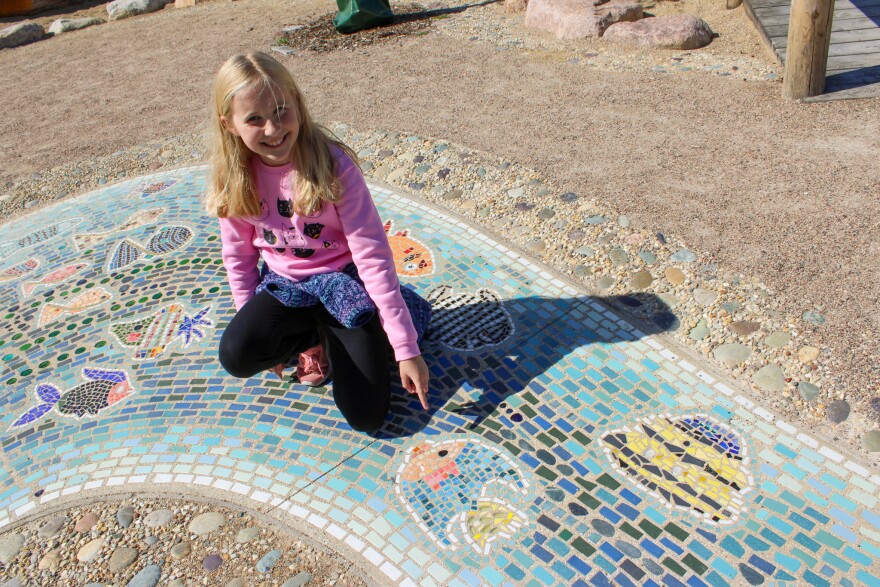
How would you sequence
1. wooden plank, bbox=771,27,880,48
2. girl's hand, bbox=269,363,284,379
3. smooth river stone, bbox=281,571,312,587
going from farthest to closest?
wooden plank, bbox=771,27,880,48, girl's hand, bbox=269,363,284,379, smooth river stone, bbox=281,571,312,587

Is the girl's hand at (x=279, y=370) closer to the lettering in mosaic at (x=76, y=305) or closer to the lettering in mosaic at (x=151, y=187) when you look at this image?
the lettering in mosaic at (x=76, y=305)

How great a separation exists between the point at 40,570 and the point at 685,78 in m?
4.87

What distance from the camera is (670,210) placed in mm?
3895

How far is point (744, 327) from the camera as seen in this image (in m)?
3.12

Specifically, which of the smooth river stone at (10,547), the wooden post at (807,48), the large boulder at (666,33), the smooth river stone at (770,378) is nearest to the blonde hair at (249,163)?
the smooth river stone at (10,547)

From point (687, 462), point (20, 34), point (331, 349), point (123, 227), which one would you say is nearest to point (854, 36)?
point (687, 462)

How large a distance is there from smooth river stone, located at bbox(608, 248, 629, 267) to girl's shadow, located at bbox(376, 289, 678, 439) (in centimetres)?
24

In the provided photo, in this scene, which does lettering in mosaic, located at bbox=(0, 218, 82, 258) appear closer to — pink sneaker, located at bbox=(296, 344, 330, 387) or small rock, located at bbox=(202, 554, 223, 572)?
pink sneaker, located at bbox=(296, 344, 330, 387)

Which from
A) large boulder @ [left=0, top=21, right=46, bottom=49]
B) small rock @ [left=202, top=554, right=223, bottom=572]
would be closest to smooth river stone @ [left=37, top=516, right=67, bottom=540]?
small rock @ [left=202, top=554, right=223, bottom=572]

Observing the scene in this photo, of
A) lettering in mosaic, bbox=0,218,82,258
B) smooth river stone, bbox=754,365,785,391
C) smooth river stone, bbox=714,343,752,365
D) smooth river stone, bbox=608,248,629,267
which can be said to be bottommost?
smooth river stone, bbox=754,365,785,391

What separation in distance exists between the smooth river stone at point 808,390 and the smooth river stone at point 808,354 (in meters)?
0.12

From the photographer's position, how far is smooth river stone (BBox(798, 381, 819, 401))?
9.16 feet

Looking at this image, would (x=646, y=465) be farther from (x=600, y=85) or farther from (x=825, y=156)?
(x=600, y=85)

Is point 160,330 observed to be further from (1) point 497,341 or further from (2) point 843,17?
(2) point 843,17
